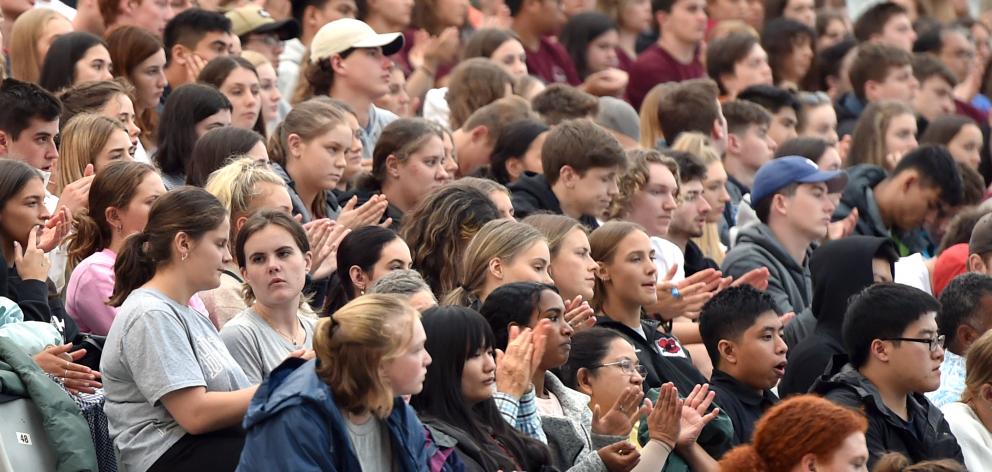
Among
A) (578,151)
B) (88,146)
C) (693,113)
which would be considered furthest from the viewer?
(693,113)

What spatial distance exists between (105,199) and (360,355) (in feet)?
6.58

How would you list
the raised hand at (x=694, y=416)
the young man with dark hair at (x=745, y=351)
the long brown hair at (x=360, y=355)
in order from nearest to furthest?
1. the long brown hair at (x=360, y=355)
2. the raised hand at (x=694, y=416)
3. the young man with dark hair at (x=745, y=351)

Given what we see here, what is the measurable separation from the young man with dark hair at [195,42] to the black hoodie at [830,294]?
3.69m

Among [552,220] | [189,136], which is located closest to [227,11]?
[189,136]

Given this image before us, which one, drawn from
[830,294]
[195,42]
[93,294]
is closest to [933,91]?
[830,294]

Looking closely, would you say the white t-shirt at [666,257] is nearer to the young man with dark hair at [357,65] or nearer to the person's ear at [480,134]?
the person's ear at [480,134]

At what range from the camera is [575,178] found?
9.30 metres

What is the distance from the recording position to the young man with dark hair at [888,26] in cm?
1608

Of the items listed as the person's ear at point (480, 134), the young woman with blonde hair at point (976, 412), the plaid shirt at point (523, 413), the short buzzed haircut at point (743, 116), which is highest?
the plaid shirt at point (523, 413)

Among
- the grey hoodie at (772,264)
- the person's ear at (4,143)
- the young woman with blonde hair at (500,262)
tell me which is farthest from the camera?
the grey hoodie at (772,264)

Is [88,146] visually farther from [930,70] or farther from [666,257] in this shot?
[930,70]

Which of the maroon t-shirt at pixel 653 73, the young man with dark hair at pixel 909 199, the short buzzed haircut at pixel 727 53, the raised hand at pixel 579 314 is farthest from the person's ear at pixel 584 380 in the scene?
the maroon t-shirt at pixel 653 73

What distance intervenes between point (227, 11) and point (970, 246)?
16.6 ft

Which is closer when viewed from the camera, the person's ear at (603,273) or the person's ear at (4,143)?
the person's ear at (603,273)
